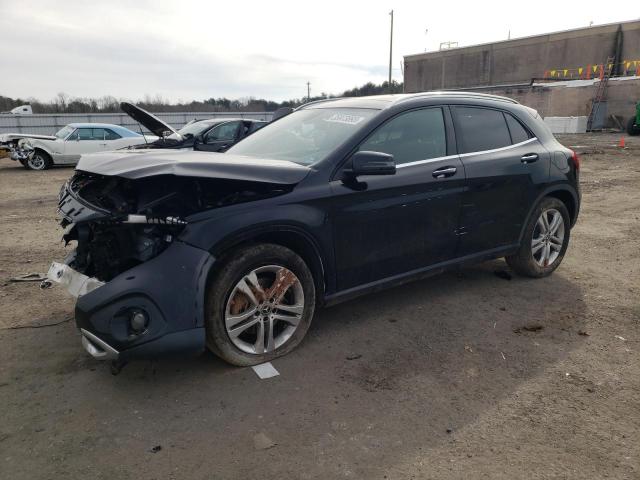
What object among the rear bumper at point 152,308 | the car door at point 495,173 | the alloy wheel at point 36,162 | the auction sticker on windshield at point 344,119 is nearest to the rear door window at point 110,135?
the alloy wheel at point 36,162

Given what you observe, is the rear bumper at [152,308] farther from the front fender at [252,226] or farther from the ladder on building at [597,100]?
the ladder on building at [597,100]

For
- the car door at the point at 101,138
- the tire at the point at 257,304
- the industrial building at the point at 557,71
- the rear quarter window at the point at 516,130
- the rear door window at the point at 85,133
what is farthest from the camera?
the industrial building at the point at 557,71

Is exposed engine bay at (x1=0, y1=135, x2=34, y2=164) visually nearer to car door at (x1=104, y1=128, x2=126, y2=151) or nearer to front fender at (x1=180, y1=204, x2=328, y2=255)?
car door at (x1=104, y1=128, x2=126, y2=151)

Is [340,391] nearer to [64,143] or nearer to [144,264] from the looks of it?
[144,264]

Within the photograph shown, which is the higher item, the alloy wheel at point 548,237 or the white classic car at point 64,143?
the white classic car at point 64,143

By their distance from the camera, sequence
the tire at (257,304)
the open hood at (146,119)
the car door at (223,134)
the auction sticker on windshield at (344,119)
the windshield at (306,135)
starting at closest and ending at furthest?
the tire at (257,304) → the windshield at (306,135) → the auction sticker on windshield at (344,119) → the open hood at (146,119) → the car door at (223,134)

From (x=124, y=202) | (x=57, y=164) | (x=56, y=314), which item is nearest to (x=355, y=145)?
(x=124, y=202)

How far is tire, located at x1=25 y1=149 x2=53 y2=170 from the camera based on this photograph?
1519 centimetres

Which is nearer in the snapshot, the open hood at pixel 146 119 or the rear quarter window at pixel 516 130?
the open hood at pixel 146 119

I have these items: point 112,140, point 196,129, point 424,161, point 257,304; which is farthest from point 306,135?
point 112,140

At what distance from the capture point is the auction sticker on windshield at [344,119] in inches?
146

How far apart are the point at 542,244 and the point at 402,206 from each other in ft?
6.59

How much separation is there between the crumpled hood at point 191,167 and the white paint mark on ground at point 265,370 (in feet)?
3.99

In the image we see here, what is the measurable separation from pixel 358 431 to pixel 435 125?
2539 mm
